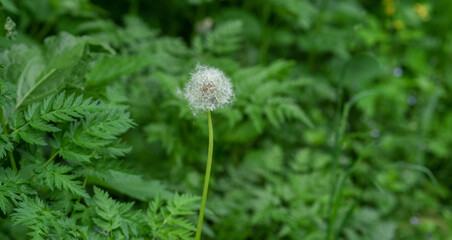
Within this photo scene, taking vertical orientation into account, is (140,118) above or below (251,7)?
below

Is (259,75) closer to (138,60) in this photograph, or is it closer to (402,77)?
(138,60)

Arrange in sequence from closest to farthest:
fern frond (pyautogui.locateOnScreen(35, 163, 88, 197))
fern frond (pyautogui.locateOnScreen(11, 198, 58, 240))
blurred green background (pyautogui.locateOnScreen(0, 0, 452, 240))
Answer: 1. fern frond (pyautogui.locateOnScreen(11, 198, 58, 240))
2. fern frond (pyautogui.locateOnScreen(35, 163, 88, 197))
3. blurred green background (pyautogui.locateOnScreen(0, 0, 452, 240))

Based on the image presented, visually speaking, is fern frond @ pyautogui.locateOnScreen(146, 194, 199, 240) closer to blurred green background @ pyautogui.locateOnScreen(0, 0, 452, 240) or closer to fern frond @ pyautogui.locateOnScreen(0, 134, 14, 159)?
blurred green background @ pyautogui.locateOnScreen(0, 0, 452, 240)

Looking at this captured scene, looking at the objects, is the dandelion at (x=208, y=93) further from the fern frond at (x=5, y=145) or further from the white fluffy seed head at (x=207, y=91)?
the fern frond at (x=5, y=145)

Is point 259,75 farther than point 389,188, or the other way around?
point 389,188

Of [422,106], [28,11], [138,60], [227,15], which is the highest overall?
[28,11]

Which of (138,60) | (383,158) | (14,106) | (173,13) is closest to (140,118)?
(138,60)

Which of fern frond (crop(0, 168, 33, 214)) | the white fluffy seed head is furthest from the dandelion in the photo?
fern frond (crop(0, 168, 33, 214))
